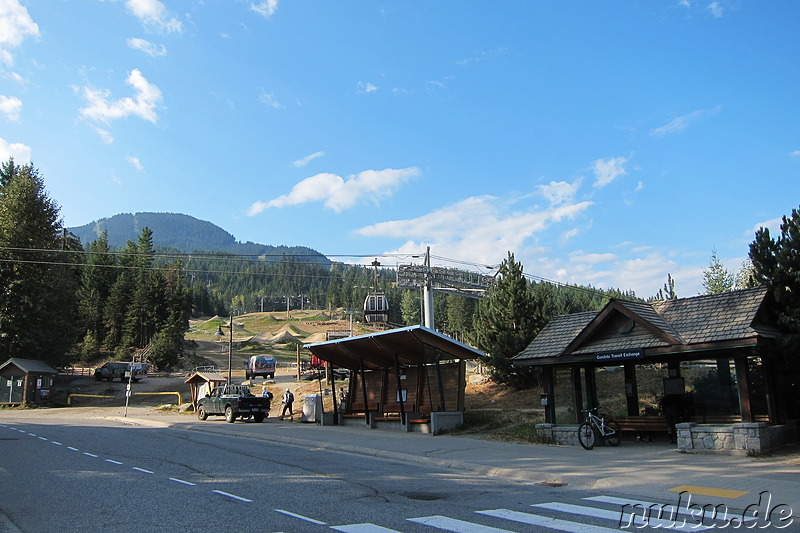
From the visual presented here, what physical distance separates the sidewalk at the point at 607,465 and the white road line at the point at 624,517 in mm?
1550

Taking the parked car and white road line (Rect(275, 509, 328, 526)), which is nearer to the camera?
white road line (Rect(275, 509, 328, 526))

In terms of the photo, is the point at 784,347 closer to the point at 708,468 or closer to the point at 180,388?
the point at 708,468

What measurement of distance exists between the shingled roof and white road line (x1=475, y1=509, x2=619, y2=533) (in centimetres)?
874

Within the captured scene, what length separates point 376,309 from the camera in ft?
200

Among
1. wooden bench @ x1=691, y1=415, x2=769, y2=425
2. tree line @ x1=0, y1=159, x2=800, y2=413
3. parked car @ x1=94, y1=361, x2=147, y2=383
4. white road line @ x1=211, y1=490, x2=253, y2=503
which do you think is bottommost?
white road line @ x1=211, y1=490, x2=253, y2=503

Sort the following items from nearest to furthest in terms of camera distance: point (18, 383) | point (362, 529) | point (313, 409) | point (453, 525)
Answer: point (362, 529), point (453, 525), point (313, 409), point (18, 383)

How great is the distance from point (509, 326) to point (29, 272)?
129ft

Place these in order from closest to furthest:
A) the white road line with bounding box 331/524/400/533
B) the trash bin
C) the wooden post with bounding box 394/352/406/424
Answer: the white road line with bounding box 331/524/400/533 → the wooden post with bounding box 394/352/406/424 → the trash bin

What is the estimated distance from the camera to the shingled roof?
1481 centimetres

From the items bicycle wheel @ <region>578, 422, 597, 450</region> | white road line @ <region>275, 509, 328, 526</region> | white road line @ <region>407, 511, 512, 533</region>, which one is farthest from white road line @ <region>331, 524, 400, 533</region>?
bicycle wheel @ <region>578, 422, 597, 450</region>

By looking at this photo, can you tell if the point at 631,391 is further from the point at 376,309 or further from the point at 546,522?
the point at 376,309

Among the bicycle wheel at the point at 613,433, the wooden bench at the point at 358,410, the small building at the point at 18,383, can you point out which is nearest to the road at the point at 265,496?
the bicycle wheel at the point at 613,433

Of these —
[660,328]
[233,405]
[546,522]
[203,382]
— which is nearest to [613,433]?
[660,328]

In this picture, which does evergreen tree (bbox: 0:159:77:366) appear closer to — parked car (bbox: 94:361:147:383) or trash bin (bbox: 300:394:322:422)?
parked car (bbox: 94:361:147:383)
